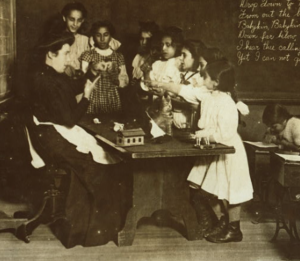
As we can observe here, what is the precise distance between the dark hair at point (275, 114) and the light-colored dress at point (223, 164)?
1.02ft

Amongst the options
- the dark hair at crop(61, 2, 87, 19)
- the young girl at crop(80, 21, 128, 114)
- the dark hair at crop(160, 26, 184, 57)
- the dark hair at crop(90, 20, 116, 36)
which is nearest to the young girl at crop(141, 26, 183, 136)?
the dark hair at crop(160, 26, 184, 57)

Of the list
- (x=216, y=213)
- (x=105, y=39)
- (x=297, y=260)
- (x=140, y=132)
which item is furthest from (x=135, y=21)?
(x=297, y=260)

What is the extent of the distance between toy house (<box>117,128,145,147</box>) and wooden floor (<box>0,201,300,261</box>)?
0.63 metres

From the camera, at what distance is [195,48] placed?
133 inches

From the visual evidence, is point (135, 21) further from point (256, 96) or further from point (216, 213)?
point (216, 213)

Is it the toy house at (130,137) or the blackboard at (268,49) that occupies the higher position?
the blackboard at (268,49)

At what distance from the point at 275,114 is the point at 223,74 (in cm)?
49

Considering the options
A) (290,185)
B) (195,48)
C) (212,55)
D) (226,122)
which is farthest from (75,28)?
(290,185)

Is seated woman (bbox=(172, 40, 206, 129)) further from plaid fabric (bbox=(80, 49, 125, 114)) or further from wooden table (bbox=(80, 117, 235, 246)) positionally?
plaid fabric (bbox=(80, 49, 125, 114))

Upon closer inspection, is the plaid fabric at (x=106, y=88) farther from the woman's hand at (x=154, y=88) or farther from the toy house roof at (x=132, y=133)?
the toy house roof at (x=132, y=133)

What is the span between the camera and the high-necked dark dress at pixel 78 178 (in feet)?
10.2

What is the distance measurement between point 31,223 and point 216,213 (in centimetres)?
117

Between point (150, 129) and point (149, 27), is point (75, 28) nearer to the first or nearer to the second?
point (149, 27)

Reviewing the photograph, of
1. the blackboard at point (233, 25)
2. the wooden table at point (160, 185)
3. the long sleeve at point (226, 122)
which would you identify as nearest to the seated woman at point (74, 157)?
the wooden table at point (160, 185)
